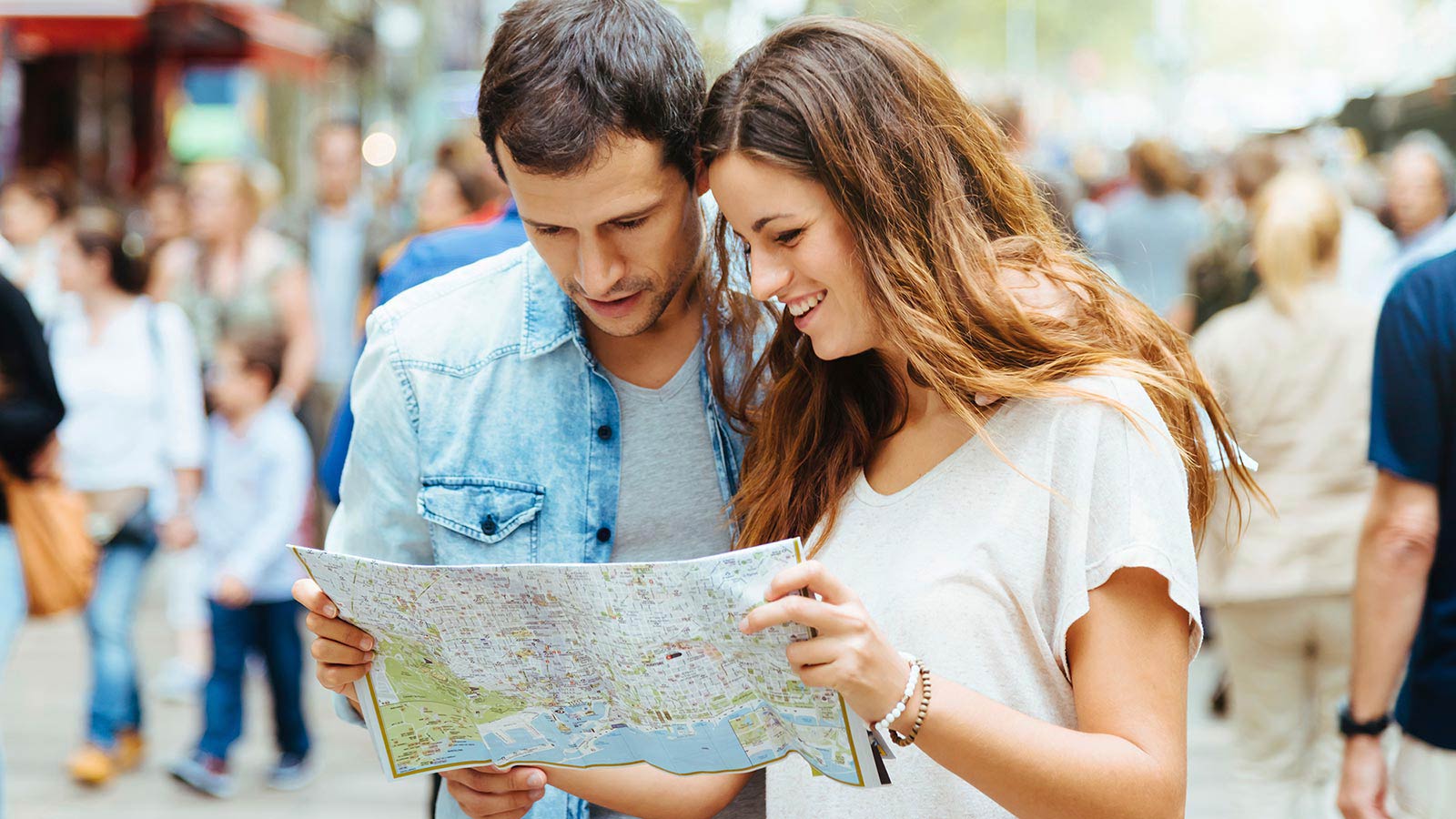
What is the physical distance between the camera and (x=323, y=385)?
7535 mm

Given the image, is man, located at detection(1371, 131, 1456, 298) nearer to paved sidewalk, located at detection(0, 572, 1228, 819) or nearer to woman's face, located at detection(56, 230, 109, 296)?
paved sidewalk, located at detection(0, 572, 1228, 819)

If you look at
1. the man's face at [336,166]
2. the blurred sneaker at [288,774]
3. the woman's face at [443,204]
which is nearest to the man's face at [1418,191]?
the woman's face at [443,204]

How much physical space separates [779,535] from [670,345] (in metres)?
0.39

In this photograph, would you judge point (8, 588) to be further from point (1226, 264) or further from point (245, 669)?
point (1226, 264)

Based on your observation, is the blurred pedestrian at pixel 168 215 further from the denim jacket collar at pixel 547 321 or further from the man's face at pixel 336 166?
the denim jacket collar at pixel 547 321

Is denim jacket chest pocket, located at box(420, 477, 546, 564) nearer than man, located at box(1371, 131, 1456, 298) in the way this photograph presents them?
Yes

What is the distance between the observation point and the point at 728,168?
1.98m

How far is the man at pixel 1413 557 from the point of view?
2873 millimetres

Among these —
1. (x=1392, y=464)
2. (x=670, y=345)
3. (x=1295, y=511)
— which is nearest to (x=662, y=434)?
(x=670, y=345)

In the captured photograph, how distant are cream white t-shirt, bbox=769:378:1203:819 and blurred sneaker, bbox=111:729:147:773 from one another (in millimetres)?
4557

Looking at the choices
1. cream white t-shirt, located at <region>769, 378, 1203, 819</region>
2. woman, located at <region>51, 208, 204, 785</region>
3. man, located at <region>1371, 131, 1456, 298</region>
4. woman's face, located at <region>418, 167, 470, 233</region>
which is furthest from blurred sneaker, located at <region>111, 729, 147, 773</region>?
man, located at <region>1371, 131, 1456, 298</region>

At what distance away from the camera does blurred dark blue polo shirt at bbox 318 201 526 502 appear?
3.63m

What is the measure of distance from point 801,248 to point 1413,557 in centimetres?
167

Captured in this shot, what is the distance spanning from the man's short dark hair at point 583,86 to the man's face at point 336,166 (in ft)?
19.1
